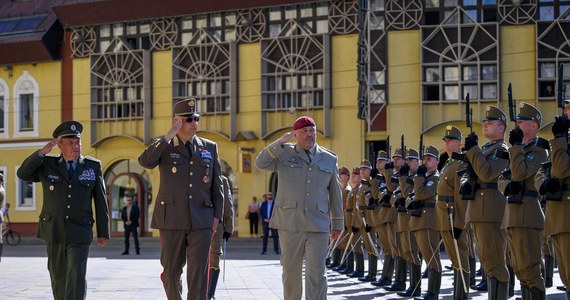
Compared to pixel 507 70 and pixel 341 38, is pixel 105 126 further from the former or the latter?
pixel 507 70

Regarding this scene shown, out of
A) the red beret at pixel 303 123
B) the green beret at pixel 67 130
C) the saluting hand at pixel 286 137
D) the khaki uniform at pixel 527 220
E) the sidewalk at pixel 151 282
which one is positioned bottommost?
the sidewalk at pixel 151 282

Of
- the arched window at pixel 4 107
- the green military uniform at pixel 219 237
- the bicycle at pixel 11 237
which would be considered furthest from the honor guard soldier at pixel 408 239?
the arched window at pixel 4 107

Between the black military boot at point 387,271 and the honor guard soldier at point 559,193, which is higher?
the honor guard soldier at point 559,193

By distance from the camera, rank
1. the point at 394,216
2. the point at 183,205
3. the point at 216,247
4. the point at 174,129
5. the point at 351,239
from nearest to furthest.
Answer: the point at 174,129 < the point at 183,205 < the point at 216,247 < the point at 394,216 < the point at 351,239

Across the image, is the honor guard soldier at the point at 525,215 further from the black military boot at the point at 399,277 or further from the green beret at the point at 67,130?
the black military boot at the point at 399,277

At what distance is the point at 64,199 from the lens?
1105 centimetres

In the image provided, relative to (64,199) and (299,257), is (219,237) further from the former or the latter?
(64,199)

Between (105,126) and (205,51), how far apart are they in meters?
6.29

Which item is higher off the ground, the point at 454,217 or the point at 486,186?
the point at 486,186

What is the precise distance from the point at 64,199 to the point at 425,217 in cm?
563

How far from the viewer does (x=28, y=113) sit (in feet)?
157

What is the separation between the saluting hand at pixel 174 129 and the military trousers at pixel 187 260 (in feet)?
3.36

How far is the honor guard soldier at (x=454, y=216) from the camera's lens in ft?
43.2

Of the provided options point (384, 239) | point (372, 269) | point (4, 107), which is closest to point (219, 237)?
point (384, 239)
